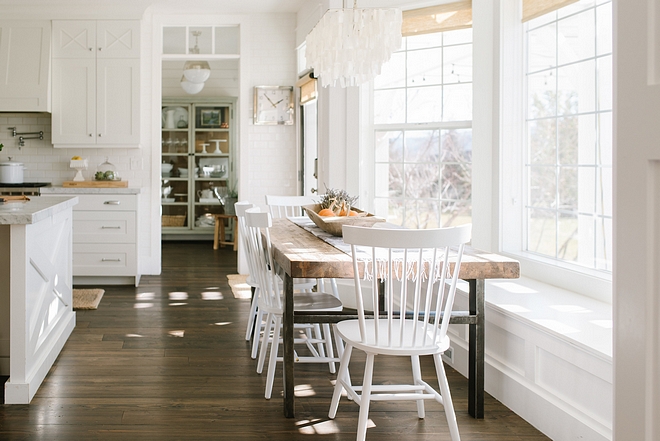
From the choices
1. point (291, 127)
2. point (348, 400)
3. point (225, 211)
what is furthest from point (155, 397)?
point (225, 211)

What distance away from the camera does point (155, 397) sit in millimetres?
3154

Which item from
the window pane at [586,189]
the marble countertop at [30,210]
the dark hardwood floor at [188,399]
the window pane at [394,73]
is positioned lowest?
the dark hardwood floor at [188,399]

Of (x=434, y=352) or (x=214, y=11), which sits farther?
(x=214, y=11)

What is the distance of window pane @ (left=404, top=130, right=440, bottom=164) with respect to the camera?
15.4 ft

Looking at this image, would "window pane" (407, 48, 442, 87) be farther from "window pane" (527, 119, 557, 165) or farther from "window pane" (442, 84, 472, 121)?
"window pane" (527, 119, 557, 165)

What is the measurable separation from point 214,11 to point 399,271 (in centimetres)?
524

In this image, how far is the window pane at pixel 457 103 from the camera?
176 inches

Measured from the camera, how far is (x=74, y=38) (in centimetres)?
659

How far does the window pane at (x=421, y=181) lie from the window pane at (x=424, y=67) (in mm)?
619

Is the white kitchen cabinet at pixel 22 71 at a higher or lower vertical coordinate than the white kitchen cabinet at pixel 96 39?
lower

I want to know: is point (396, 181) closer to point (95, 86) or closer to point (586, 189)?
point (586, 189)

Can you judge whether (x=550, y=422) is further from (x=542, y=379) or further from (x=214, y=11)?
(x=214, y=11)

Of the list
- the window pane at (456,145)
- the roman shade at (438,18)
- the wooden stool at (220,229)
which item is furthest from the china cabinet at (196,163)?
the window pane at (456,145)

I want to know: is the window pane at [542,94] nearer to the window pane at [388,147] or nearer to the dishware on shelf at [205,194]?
the window pane at [388,147]
